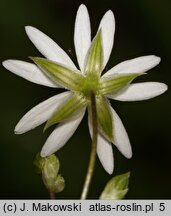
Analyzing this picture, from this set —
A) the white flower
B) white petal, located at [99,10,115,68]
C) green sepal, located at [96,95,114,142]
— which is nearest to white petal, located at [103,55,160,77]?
the white flower

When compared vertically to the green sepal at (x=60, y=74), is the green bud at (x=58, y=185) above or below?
below

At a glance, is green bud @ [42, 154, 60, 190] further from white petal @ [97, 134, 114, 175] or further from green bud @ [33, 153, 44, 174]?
white petal @ [97, 134, 114, 175]

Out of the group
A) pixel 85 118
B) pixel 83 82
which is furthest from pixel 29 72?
pixel 85 118

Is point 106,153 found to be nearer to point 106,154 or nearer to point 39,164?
point 106,154

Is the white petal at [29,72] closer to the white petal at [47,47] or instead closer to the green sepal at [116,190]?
the white petal at [47,47]

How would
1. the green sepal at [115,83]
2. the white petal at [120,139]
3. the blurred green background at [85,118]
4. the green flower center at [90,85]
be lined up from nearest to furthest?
1. the green sepal at [115,83]
2. the green flower center at [90,85]
3. the white petal at [120,139]
4. the blurred green background at [85,118]

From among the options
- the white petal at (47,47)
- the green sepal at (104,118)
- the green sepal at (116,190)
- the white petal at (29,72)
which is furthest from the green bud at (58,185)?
the white petal at (47,47)

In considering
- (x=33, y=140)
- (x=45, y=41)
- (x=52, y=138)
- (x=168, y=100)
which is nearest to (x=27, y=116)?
(x=52, y=138)
